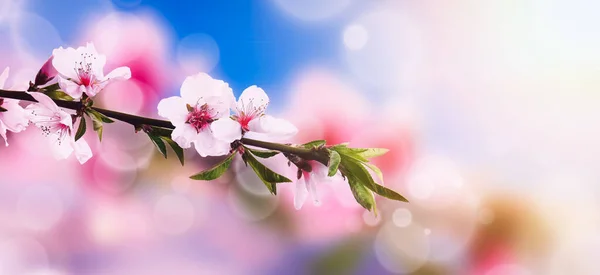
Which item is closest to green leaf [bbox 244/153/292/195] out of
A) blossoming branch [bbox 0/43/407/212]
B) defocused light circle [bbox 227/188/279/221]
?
blossoming branch [bbox 0/43/407/212]

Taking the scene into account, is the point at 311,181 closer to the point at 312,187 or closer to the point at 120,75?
the point at 312,187

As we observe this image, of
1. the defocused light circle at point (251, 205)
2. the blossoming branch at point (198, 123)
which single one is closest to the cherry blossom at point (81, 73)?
the blossoming branch at point (198, 123)

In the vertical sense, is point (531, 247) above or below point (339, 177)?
below

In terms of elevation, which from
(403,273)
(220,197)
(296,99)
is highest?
(296,99)

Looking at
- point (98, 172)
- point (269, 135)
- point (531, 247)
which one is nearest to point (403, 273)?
point (531, 247)

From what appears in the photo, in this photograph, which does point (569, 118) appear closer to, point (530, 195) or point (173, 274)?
point (530, 195)

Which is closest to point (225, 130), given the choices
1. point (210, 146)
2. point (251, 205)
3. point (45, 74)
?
point (210, 146)

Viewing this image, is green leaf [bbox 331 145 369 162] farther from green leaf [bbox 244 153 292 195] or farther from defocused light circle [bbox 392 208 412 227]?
defocused light circle [bbox 392 208 412 227]
